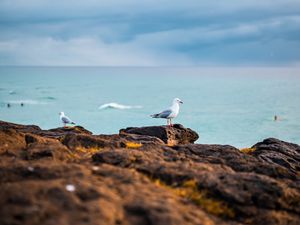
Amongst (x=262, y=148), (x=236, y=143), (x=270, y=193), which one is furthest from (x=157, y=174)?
(x=236, y=143)

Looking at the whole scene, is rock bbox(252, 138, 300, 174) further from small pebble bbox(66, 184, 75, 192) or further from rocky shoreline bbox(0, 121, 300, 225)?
small pebble bbox(66, 184, 75, 192)

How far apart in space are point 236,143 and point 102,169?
7849 cm

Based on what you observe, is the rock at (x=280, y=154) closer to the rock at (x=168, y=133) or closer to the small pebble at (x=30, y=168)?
the rock at (x=168, y=133)

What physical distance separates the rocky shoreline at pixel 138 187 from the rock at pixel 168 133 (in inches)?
475

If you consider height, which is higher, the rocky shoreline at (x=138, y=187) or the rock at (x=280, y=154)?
the rocky shoreline at (x=138, y=187)

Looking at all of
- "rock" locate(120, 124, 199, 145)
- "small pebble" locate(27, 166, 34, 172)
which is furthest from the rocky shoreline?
"rock" locate(120, 124, 199, 145)

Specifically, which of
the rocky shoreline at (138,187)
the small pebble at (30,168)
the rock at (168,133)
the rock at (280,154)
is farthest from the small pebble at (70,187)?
the rock at (168,133)

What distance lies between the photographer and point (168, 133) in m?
31.2

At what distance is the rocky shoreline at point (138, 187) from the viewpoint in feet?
31.4

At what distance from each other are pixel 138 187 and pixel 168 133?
19796 mm

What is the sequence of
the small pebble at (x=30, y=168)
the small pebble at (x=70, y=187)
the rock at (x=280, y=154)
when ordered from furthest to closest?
the rock at (x=280, y=154) < the small pebble at (x=30, y=168) < the small pebble at (x=70, y=187)

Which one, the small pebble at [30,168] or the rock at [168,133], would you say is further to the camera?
the rock at [168,133]

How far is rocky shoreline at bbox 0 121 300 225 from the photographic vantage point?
9.56m

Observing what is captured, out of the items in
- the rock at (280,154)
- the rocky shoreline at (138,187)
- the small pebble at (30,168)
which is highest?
the small pebble at (30,168)
